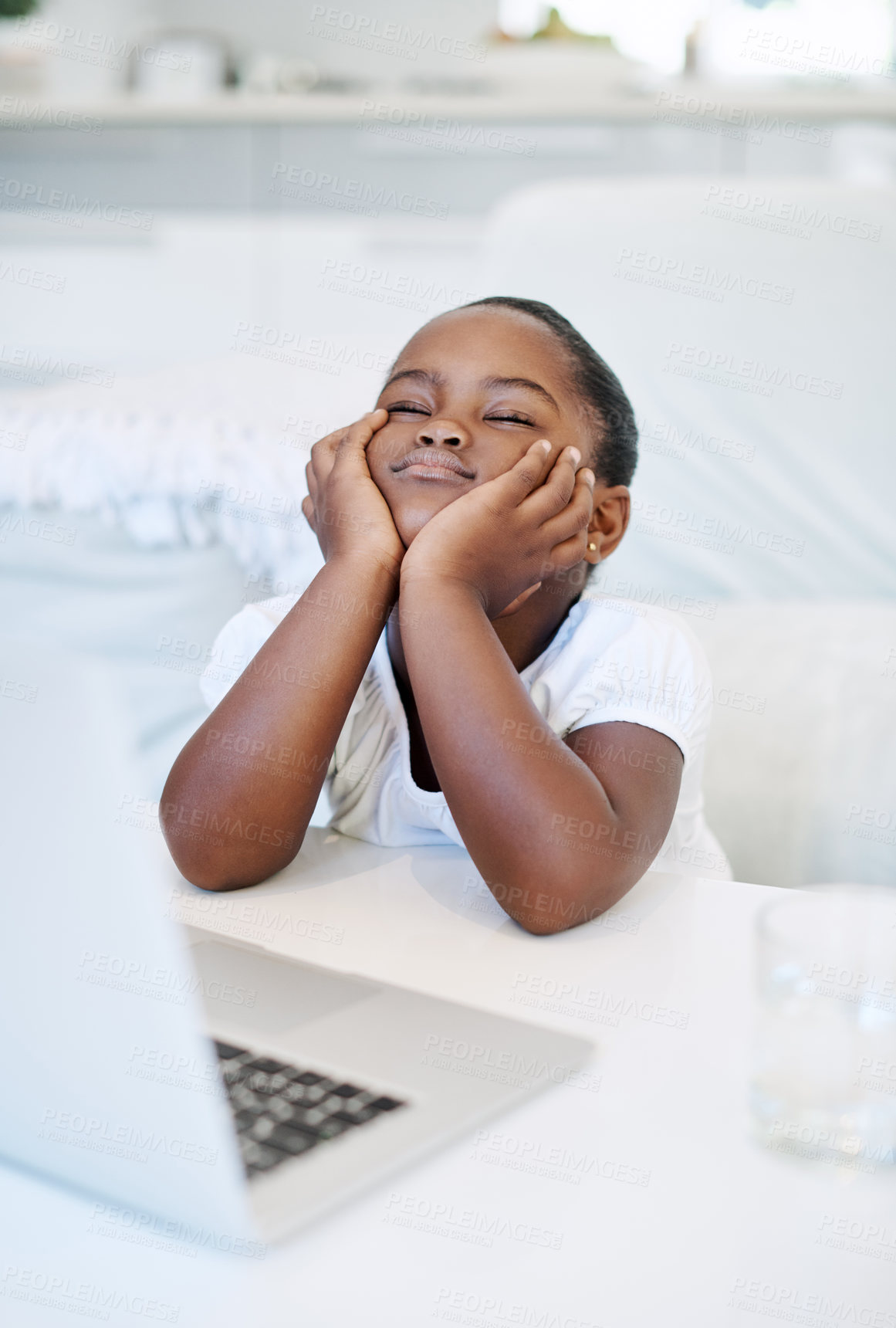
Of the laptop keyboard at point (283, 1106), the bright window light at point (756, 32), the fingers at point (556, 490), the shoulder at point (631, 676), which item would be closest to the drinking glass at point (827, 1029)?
the laptop keyboard at point (283, 1106)

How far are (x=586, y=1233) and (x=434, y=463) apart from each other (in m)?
0.63

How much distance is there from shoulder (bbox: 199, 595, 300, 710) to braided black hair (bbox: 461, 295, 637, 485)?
0.32 metres

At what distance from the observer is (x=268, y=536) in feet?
5.34

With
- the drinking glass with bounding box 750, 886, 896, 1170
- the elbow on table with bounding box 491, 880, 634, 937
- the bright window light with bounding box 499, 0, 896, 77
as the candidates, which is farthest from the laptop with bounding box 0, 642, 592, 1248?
the bright window light with bounding box 499, 0, 896, 77

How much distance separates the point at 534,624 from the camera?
1032 millimetres

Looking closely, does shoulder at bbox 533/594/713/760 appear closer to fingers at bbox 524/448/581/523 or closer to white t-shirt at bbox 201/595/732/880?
white t-shirt at bbox 201/595/732/880

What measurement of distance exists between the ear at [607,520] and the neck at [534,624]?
0.18ft

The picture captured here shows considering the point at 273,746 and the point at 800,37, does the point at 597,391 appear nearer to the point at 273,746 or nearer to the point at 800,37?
the point at 273,746

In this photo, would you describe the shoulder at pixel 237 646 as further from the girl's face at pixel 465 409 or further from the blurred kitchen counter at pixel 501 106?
the blurred kitchen counter at pixel 501 106

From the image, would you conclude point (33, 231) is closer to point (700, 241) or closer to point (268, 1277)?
point (700, 241)

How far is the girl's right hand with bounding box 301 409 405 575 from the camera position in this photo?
35.6 inches

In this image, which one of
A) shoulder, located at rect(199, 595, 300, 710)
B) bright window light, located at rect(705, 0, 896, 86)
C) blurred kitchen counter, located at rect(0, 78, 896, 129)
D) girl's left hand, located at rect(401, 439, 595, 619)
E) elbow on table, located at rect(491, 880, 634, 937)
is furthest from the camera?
bright window light, located at rect(705, 0, 896, 86)

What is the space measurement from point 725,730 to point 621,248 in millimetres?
798

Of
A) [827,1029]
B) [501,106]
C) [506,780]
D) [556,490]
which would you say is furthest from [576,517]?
[501,106]
